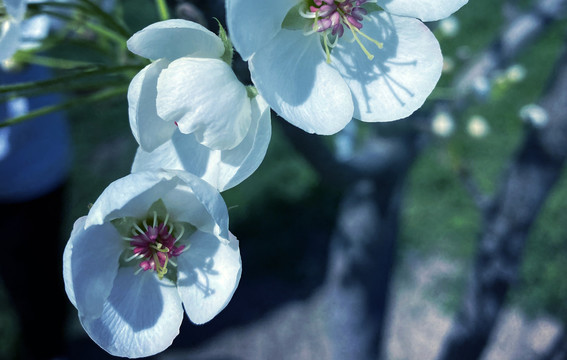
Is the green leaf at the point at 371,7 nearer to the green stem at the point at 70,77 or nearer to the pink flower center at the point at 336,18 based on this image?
the pink flower center at the point at 336,18

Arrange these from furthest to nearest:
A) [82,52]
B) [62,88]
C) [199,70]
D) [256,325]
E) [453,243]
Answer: [82,52]
[453,243]
[256,325]
[62,88]
[199,70]

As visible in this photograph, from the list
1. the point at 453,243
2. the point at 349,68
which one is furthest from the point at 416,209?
the point at 349,68

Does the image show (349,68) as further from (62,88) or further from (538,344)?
(538,344)

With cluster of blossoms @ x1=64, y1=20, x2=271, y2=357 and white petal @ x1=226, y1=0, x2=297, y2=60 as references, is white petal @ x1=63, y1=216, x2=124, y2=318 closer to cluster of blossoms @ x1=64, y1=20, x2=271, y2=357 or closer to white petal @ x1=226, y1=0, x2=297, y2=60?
cluster of blossoms @ x1=64, y1=20, x2=271, y2=357

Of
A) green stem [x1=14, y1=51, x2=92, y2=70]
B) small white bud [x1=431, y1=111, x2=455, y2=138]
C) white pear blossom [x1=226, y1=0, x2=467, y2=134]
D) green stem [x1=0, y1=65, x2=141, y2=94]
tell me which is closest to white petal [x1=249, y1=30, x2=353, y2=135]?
white pear blossom [x1=226, y1=0, x2=467, y2=134]

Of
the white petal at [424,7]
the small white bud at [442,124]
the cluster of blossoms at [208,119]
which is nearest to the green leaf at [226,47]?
the cluster of blossoms at [208,119]
